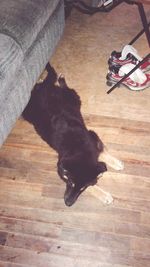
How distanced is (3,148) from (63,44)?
3.02ft

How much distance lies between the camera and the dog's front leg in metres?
1.53

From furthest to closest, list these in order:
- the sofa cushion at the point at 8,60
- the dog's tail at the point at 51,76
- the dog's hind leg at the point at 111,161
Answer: the dog's tail at the point at 51,76
the dog's hind leg at the point at 111,161
the sofa cushion at the point at 8,60

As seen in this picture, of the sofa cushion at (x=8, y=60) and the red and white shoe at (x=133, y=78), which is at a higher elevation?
the sofa cushion at (x=8, y=60)

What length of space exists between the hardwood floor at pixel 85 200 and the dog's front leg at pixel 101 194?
26 mm

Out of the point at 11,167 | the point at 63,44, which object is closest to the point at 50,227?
the point at 11,167

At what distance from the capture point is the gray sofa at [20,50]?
1562 millimetres

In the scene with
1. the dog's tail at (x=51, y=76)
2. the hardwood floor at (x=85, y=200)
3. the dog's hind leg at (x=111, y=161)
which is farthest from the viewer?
the dog's tail at (x=51, y=76)

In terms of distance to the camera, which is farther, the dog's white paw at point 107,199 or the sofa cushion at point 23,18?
the sofa cushion at point 23,18

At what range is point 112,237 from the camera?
1.44 metres

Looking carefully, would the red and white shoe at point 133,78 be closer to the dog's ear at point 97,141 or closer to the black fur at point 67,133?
the black fur at point 67,133

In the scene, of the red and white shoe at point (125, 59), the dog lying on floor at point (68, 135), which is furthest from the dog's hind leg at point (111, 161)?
the red and white shoe at point (125, 59)

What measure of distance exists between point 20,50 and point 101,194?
2.52 feet

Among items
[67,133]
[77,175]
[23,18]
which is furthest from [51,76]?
[77,175]

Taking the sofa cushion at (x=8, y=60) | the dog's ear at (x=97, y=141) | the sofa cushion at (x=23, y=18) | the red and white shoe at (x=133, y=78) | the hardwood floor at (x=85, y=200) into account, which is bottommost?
the hardwood floor at (x=85, y=200)
